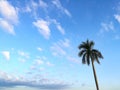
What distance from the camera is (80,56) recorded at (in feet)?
385

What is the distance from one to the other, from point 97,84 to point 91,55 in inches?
279

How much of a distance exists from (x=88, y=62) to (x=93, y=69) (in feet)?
6.95

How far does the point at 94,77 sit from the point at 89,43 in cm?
831

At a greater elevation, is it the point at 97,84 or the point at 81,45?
the point at 81,45

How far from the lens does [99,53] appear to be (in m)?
117

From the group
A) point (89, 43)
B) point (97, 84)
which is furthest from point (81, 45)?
point (97, 84)

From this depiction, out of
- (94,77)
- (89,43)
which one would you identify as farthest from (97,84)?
(89,43)

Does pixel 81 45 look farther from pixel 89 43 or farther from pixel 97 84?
pixel 97 84

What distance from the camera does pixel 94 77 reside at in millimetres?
116500

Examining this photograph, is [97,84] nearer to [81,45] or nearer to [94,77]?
[94,77]

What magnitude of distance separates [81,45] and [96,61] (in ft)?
17.6

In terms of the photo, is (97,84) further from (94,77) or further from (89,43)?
(89,43)

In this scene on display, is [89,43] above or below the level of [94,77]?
above

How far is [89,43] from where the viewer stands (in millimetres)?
117688
